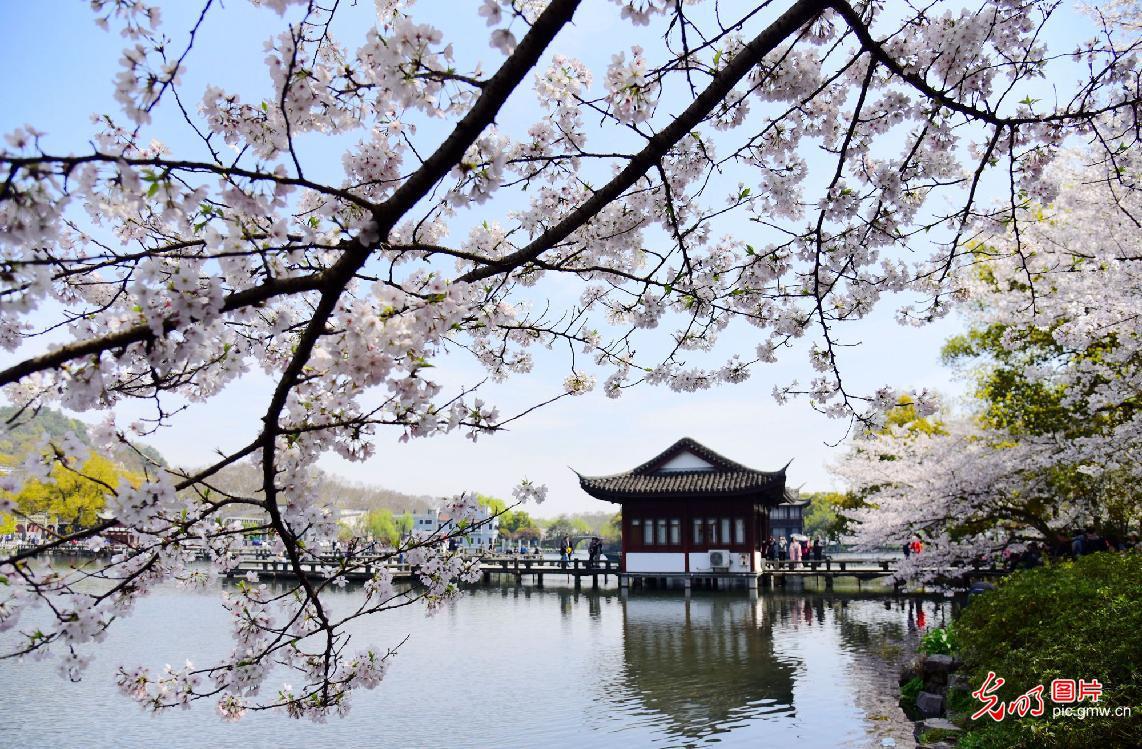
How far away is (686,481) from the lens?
96.5ft

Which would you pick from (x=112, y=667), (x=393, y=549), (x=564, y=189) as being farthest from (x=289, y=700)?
(x=112, y=667)

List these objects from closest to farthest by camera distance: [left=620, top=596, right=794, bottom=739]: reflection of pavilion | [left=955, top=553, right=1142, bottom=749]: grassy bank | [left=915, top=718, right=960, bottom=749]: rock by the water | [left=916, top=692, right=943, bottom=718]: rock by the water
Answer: [left=955, top=553, right=1142, bottom=749]: grassy bank
[left=915, top=718, right=960, bottom=749]: rock by the water
[left=916, top=692, right=943, bottom=718]: rock by the water
[left=620, top=596, right=794, bottom=739]: reflection of pavilion

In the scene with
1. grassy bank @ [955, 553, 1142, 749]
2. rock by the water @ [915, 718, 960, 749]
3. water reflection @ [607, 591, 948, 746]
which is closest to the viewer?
grassy bank @ [955, 553, 1142, 749]

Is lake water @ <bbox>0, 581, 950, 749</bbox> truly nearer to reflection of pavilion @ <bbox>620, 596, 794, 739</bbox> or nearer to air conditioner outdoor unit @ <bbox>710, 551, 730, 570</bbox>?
reflection of pavilion @ <bbox>620, 596, 794, 739</bbox>

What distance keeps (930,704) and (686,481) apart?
68.7 feet

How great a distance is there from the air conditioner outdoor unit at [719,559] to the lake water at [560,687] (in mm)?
6953

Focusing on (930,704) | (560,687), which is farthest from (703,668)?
(930,704)

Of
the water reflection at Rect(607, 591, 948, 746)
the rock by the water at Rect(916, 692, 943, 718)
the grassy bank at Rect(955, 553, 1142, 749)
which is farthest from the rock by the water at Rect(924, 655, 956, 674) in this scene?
the water reflection at Rect(607, 591, 948, 746)

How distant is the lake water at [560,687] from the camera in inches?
355

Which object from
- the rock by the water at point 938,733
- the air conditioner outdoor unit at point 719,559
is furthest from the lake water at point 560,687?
the air conditioner outdoor unit at point 719,559

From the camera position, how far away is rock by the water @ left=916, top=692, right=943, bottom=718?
27.5 ft

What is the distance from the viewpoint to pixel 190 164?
2.13m

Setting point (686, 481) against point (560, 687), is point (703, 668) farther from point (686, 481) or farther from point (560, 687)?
point (686, 481)

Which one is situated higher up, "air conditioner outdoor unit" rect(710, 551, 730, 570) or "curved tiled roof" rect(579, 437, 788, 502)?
"curved tiled roof" rect(579, 437, 788, 502)
